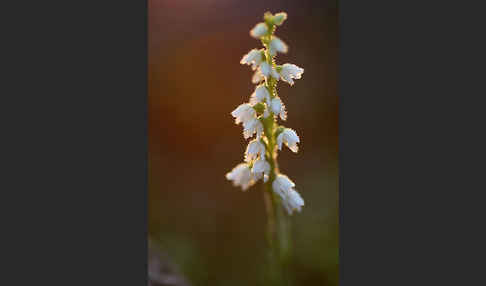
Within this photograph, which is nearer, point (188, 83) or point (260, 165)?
point (260, 165)

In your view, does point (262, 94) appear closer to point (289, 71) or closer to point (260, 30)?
point (289, 71)

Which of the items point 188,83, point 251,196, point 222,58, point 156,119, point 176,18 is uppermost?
point 176,18

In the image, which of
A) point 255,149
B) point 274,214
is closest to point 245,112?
point 255,149

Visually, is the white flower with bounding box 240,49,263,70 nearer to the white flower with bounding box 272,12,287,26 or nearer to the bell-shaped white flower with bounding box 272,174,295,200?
the white flower with bounding box 272,12,287,26

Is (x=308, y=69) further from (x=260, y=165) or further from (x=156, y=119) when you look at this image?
(x=260, y=165)

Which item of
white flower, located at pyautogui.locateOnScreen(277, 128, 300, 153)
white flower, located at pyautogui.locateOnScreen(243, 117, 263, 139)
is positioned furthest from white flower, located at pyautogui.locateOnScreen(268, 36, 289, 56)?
white flower, located at pyautogui.locateOnScreen(277, 128, 300, 153)

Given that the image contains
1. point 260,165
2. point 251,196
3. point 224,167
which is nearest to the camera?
point 260,165

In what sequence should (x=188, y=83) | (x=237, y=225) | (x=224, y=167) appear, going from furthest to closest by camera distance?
(x=188, y=83) → (x=224, y=167) → (x=237, y=225)

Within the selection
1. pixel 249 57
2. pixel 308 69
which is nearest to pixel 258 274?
pixel 249 57
